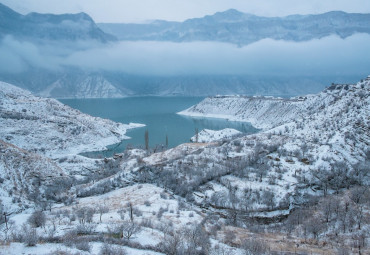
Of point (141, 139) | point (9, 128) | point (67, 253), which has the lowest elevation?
point (141, 139)

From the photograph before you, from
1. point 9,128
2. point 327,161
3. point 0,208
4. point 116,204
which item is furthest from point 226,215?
point 9,128

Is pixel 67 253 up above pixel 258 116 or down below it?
above

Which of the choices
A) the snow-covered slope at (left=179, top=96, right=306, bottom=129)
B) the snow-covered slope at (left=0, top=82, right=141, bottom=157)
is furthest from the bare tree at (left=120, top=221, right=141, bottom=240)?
the snow-covered slope at (left=179, top=96, right=306, bottom=129)

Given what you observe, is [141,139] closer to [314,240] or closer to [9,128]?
[9,128]

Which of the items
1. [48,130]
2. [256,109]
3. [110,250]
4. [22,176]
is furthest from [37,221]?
[256,109]

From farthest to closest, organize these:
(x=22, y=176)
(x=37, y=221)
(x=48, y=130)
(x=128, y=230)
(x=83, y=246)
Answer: (x=48, y=130), (x=22, y=176), (x=37, y=221), (x=128, y=230), (x=83, y=246)

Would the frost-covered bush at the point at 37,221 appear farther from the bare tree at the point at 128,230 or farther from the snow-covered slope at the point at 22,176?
the snow-covered slope at the point at 22,176

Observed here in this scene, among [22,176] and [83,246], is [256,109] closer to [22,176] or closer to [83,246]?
[22,176]

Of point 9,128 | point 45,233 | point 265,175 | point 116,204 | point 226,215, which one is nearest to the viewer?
point 45,233

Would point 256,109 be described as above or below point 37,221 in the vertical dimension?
below
